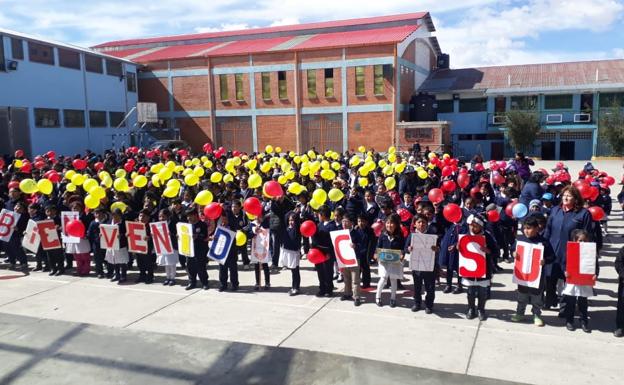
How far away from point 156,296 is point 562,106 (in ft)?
114

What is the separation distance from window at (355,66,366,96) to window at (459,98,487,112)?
8626mm

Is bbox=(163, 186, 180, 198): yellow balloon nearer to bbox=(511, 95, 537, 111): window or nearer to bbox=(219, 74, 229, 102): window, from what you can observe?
bbox=(219, 74, 229, 102): window

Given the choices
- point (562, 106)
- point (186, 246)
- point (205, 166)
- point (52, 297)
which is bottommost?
point (52, 297)

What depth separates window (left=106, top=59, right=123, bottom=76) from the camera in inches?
1281

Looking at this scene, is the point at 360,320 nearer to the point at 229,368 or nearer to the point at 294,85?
the point at 229,368

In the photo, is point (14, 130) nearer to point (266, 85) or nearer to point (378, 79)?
point (266, 85)

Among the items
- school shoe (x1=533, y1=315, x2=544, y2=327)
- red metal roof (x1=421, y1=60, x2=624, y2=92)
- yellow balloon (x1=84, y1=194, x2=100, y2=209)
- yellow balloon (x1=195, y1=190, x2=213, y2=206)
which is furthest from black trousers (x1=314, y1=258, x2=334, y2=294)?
red metal roof (x1=421, y1=60, x2=624, y2=92)

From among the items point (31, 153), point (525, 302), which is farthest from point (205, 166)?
point (31, 153)

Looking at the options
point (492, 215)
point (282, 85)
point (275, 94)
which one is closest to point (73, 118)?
point (275, 94)

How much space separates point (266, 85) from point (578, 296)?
30877mm

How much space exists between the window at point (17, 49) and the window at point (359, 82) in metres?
19.0

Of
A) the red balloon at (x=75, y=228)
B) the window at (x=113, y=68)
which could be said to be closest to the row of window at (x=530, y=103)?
the window at (x=113, y=68)

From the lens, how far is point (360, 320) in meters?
6.58

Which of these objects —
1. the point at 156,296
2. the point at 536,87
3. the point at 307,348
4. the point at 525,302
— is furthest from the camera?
the point at 536,87
